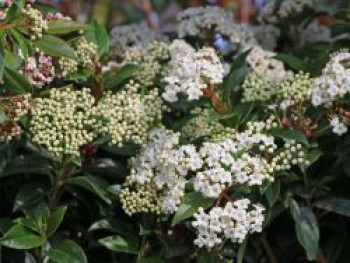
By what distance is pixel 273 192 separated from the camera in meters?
1.76

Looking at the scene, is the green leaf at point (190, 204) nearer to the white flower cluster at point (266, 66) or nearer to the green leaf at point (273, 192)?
the green leaf at point (273, 192)

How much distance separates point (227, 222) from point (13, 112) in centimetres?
52

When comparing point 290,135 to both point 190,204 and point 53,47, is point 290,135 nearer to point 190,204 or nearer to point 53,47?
point 190,204

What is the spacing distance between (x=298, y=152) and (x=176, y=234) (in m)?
0.35

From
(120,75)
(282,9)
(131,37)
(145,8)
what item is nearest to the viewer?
(120,75)

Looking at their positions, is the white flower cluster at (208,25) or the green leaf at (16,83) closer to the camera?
the green leaf at (16,83)

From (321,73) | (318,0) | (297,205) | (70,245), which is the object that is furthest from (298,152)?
(318,0)

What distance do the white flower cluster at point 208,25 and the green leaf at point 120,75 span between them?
34cm

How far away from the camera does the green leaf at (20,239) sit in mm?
1749

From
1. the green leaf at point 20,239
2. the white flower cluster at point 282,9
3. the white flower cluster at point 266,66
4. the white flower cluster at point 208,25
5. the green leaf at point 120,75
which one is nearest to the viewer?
the green leaf at point 20,239

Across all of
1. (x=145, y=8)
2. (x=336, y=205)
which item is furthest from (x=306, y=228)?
(x=145, y=8)

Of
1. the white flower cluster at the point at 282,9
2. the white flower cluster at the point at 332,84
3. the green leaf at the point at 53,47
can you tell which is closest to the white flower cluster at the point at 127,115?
the green leaf at the point at 53,47

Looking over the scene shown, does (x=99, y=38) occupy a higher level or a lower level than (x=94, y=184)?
higher

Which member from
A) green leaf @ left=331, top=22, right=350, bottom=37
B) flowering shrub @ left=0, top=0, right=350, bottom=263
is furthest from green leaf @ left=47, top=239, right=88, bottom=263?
green leaf @ left=331, top=22, right=350, bottom=37
